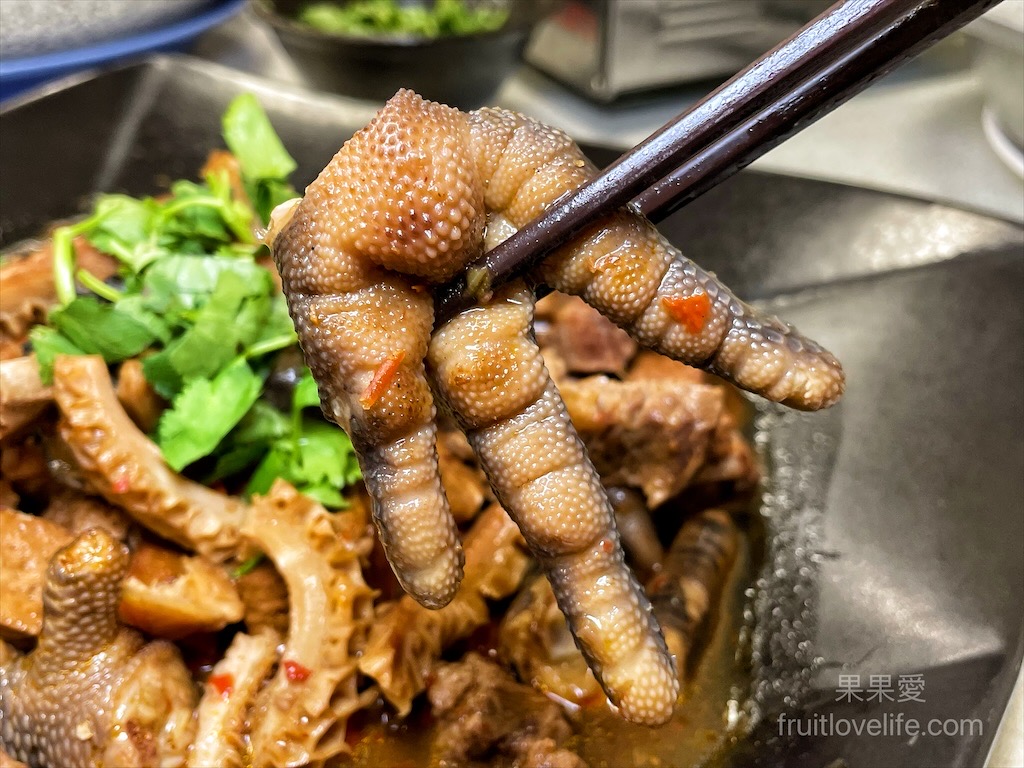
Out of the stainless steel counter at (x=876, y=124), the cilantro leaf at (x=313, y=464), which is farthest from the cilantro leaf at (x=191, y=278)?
the stainless steel counter at (x=876, y=124)

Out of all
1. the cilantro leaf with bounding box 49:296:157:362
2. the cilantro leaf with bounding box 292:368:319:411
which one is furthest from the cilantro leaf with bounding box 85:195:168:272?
the cilantro leaf with bounding box 292:368:319:411

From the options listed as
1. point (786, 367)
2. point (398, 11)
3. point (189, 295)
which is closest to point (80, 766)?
point (189, 295)

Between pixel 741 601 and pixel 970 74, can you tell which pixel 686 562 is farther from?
pixel 970 74

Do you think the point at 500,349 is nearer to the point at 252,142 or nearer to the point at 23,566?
the point at 23,566

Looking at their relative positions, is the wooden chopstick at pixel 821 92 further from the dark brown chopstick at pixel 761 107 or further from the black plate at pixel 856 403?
the black plate at pixel 856 403

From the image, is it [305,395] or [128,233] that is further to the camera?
[128,233]

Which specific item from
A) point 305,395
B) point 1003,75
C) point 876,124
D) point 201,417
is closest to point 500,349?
point 305,395
